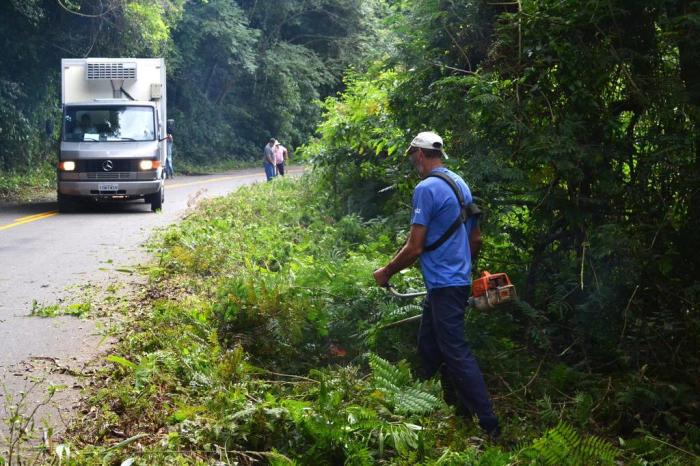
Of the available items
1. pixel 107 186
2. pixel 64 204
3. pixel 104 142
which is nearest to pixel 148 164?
pixel 107 186

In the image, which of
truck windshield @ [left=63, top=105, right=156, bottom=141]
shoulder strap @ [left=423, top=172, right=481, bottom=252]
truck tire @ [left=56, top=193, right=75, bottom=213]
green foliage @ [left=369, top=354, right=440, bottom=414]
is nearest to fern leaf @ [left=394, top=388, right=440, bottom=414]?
green foliage @ [left=369, top=354, right=440, bottom=414]

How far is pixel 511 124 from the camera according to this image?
6859mm

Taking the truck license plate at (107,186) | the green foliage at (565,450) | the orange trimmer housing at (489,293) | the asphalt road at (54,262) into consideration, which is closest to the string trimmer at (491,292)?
the orange trimmer housing at (489,293)

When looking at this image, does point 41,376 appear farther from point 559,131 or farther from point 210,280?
point 559,131

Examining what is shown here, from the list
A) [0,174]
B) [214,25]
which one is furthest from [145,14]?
[214,25]

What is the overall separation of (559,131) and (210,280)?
4.40 meters

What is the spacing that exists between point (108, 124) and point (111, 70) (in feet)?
6.18

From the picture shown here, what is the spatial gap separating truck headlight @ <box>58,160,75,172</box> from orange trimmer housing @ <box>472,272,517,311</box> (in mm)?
14457

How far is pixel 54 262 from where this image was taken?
11797 millimetres

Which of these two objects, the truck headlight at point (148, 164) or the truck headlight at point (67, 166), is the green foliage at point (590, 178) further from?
the truck headlight at point (67, 166)

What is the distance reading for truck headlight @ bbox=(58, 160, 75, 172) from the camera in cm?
1870

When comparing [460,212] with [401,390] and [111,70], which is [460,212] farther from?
[111,70]

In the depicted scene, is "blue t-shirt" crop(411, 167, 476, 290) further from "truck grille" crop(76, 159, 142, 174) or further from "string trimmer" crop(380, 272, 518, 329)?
"truck grille" crop(76, 159, 142, 174)

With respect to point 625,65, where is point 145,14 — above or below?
above
